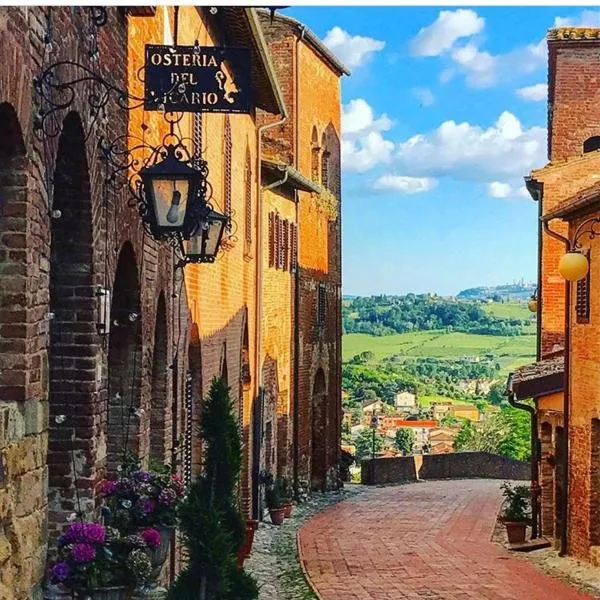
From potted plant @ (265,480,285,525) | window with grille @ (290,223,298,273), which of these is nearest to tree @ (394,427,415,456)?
window with grille @ (290,223,298,273)

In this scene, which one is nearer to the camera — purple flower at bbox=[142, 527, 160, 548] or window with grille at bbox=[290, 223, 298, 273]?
purple flower at bbox=[142, 527, 160, 548]

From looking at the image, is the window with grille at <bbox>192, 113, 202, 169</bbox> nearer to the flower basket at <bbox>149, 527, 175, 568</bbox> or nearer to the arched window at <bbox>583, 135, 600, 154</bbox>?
the flower basket at <bbox>149, 527, 175, 568</bbox>

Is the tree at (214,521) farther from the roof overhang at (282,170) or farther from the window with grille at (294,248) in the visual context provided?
the window with grille at (294,248)

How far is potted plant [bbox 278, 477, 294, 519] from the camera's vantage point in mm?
21717

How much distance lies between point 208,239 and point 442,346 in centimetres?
12766

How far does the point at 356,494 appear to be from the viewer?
28.3m

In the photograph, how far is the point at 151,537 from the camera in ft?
20.5

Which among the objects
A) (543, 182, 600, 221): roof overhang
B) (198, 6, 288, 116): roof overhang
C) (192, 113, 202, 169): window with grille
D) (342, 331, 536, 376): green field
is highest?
(198, 6, 288, 116): roof overhang

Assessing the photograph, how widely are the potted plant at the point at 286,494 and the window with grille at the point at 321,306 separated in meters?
4.99

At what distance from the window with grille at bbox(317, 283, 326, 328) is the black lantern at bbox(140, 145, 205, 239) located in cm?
2035

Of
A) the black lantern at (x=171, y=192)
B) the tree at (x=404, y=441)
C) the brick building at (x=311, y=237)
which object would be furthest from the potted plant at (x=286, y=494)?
the tree at (x=404, y=441)

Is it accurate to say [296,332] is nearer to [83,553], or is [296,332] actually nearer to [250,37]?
[250,37]

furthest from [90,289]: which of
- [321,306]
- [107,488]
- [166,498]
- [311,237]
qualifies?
[321,306]

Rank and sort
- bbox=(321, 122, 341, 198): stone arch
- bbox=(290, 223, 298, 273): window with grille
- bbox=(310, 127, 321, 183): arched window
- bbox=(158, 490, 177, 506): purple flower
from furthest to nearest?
bbox=(321, 122, 341, 198): stone arch
bbox=(310, 127, 321, 183): arched window
bbox=(290, 223, 298, 273): window with grille
bbox=(158, 490, 177, 506): purple flower
